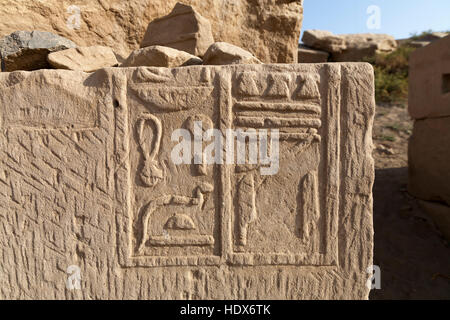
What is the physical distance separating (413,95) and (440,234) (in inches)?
60.5

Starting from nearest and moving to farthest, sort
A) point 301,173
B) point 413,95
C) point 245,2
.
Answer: point 301,173
point 245,2
point 413,95

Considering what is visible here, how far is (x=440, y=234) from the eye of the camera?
366cm

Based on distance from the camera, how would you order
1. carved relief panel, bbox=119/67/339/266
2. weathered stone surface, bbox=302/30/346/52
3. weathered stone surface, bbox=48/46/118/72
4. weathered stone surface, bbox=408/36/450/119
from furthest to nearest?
weathered stone surface, bbox=302/30/346/52, weathered stone surface, bbox=408/36/450/119, weathered stone surface, bbox=48/46/118/72, carved relief panel, bbox=119/67/339/266

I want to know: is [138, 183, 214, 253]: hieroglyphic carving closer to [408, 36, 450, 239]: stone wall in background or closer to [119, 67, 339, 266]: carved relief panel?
[119, 67, 339, 266]: carved relief panel

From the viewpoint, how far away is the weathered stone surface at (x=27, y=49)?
7.38 feet

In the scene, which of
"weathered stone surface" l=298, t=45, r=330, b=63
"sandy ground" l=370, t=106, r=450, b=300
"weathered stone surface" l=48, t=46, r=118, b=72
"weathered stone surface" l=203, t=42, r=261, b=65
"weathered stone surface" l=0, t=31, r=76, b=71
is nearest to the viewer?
"weathered stone surface" l=203, t=42, r=261, b=65

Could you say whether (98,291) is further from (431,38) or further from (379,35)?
(431,38)

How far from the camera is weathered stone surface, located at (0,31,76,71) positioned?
2250 mm

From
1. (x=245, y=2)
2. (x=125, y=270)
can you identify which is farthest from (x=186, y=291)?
(x=245, y=2)

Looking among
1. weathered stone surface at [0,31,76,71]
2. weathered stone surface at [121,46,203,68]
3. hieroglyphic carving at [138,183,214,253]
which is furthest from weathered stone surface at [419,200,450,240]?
weathered stone surface at [0,31,76,71]

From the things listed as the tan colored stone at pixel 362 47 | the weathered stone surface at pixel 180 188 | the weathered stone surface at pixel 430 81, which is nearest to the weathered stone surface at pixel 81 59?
the weathered stone surface at pixel 180 188

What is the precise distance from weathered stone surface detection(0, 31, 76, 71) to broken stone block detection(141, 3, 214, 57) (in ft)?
2.25

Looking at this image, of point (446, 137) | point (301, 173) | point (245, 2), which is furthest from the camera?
point (446, 137)

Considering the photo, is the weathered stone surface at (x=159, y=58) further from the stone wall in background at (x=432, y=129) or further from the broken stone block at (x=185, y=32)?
the stone wall in background at (x=432, y=129)
